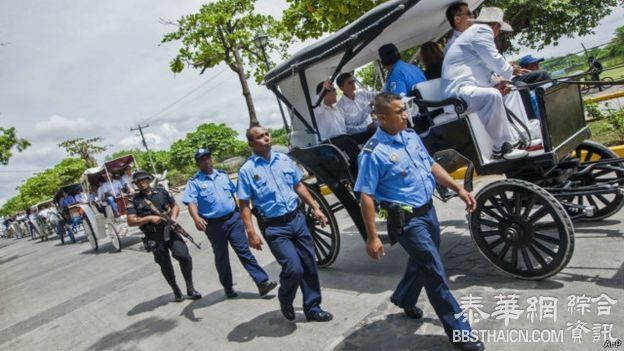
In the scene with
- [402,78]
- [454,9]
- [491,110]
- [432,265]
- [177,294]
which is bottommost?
[177,294]

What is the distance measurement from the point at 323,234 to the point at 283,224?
1.29 meters

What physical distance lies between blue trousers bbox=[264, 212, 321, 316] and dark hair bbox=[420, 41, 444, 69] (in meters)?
2.46

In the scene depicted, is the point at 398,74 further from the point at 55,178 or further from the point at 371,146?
the point at 55,178

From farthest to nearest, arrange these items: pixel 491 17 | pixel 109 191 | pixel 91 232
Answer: pixel 109 191 < pixel 91 232 < pixel 491 17

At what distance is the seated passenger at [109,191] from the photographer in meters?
11.4

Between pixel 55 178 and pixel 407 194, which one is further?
pixel 55 178

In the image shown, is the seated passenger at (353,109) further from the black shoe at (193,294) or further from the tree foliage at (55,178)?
the tree foliage at (55,178)

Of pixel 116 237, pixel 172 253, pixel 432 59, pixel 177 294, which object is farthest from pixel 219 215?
pixel 116 237

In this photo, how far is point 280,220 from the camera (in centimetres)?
378

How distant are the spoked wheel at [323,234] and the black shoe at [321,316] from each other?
3.58ft

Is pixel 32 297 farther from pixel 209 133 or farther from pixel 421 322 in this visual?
pixel 209 133

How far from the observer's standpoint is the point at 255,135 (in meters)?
3.82

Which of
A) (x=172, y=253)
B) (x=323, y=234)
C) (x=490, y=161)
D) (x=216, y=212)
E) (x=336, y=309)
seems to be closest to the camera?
(x=490, y=161)

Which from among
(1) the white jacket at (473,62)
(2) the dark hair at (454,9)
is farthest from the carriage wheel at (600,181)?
(2) the dark hair at (454,9)
